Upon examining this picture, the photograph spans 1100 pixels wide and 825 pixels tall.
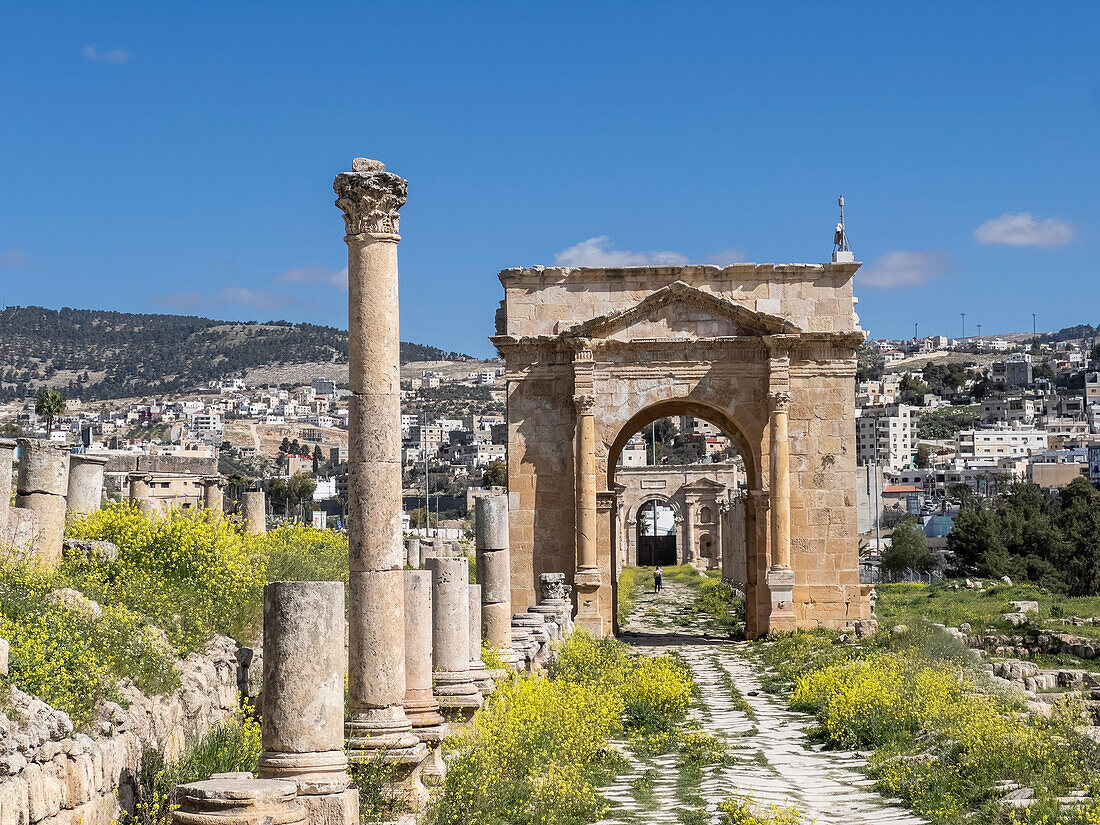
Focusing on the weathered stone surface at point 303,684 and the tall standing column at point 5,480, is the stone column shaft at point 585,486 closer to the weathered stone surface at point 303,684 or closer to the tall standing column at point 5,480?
the tall standing column at point 5,480

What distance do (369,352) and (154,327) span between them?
631ft

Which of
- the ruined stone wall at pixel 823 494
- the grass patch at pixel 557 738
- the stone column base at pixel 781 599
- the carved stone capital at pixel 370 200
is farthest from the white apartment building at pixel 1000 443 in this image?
the carved stone capital at pixel 370 200

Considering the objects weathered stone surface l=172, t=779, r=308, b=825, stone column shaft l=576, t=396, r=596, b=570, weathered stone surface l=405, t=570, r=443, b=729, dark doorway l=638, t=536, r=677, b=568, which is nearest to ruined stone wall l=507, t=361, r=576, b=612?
stone column shaft l=576, t=396, r=596, b=570

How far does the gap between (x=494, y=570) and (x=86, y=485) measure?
5.68 meters

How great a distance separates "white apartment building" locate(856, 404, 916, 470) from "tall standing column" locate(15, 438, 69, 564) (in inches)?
5373

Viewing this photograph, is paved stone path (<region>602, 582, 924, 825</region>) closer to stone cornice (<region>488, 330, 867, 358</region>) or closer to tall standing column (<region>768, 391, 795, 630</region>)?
tall standing column (<region>768, 391, 795, 630</region>)

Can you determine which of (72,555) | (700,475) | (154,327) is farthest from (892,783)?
(154,327)

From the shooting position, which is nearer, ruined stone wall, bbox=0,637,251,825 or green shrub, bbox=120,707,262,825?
ruined stone wall, bbox=0,637,251,825

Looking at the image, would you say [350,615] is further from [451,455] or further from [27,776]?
[451,455]

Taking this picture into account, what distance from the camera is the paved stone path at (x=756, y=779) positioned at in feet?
34.0

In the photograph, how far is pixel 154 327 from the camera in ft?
638

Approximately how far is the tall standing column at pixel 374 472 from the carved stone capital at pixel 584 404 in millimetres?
14323

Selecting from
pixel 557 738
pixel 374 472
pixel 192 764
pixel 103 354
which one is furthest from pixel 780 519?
pixel 103 354

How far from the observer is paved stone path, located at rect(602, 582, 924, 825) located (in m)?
10.4
